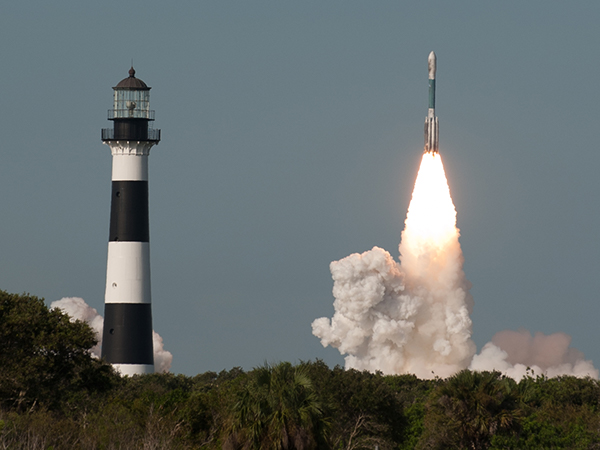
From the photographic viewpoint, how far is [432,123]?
384 ft

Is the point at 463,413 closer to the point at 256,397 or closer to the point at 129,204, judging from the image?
the point at 256,397

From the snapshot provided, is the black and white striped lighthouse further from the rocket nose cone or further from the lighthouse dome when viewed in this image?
the rocket nose cone

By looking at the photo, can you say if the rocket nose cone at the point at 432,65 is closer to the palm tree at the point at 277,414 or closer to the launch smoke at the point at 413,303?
the launch smoke at the point at 413,303

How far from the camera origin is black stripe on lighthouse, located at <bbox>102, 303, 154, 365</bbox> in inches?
4274

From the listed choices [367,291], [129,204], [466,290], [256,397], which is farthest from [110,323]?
[256,397]

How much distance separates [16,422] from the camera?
64500 millimetres

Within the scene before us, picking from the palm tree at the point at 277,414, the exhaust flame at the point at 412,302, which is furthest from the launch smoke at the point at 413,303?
the palm tree at the point at 277,414

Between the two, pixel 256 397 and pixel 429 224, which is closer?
pixel 256 397

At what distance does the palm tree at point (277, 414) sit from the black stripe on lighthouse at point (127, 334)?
165 feet

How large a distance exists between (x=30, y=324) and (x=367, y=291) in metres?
45.7

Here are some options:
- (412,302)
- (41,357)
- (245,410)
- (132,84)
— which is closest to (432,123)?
(412,302)

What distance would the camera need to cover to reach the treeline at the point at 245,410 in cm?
5831

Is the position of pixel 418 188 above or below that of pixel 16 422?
above

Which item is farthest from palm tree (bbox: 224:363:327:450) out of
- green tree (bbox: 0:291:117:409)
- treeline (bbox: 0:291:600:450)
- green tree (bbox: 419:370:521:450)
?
green tree (bbox: 0:291:117:409)
